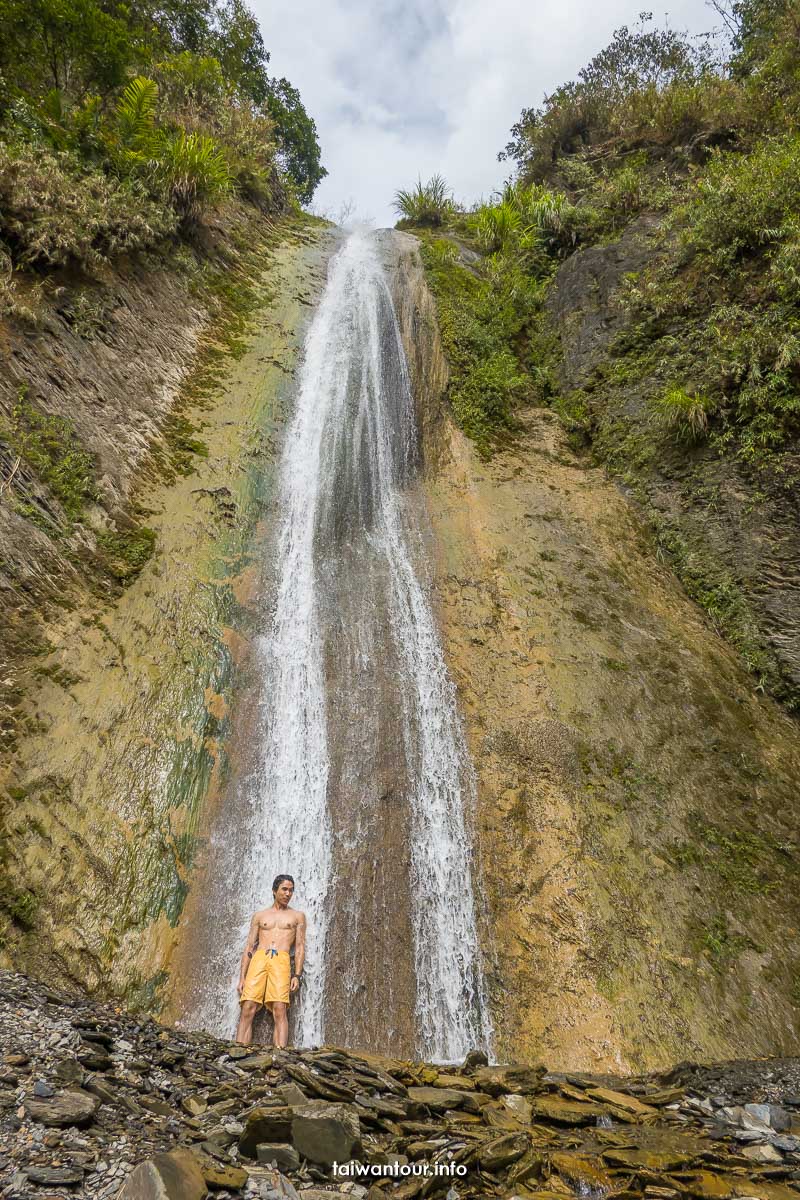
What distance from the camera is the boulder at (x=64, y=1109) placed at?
260cm

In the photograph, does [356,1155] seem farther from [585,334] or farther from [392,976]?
[585,334]

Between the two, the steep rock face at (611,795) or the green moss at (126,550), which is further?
the green moss at (126,550)

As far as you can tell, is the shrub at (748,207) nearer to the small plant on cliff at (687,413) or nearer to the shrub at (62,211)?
the small plant on cliff at (687,413)

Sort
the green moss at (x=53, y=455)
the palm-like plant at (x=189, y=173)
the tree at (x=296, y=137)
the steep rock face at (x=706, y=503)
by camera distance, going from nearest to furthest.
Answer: the green moss at (x=53, y=455)
the steep rock face at (x=706, y=503)
the palm-like plant at (x=189, y=173)
the tree at (x=296, y=137)

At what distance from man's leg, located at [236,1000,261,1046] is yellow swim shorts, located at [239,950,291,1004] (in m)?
0.04

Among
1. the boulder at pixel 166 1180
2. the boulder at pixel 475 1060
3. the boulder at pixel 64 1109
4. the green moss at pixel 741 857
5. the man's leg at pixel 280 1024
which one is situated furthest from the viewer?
the green moss at pixel 741 857

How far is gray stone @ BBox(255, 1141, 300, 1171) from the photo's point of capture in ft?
8.60

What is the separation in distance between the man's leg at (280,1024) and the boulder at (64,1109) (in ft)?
8.15

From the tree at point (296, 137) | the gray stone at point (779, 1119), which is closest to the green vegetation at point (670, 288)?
the gray stone at point (779, 1119)

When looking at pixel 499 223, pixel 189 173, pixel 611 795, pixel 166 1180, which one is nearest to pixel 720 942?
pixel 611 795

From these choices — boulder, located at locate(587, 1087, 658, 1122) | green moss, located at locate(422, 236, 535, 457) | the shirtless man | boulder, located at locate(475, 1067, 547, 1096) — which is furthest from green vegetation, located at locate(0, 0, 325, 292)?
boulder, located at locate(587, 1087, 658, 1122)

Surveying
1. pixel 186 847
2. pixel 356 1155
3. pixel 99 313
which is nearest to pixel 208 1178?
pixel 356 1155

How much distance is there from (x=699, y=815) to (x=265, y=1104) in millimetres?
5069

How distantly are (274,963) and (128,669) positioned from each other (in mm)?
3571
